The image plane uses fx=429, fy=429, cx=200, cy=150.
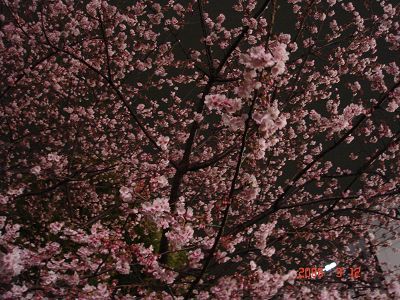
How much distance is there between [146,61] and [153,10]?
126 centimetres

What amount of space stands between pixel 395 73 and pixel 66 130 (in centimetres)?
636

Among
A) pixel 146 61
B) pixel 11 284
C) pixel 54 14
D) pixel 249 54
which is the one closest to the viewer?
pixel 249 54

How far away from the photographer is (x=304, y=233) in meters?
4.99

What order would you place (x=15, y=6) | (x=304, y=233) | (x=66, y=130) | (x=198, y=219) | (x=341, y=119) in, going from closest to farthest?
(x=198, y=219)
(x=304, y=233)
(x=341, y=119)
(x=15, y=6)
(x=66, y=130)

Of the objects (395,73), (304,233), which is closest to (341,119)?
(395,73)

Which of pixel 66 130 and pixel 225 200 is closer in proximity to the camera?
pixel 225 200

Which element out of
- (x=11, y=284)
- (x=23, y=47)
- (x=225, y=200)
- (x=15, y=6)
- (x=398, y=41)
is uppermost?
(x=23, y=47)

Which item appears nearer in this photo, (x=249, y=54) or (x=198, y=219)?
(x=249, y=54)

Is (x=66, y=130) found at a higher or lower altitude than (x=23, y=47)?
lower

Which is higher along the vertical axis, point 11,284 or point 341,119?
point 341,119

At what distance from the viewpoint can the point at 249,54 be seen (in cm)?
279

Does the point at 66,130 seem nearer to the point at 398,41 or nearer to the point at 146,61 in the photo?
the point at 146,61

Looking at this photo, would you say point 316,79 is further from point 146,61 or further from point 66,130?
point 66,130

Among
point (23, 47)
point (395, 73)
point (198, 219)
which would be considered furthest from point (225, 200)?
point (23, 47)
